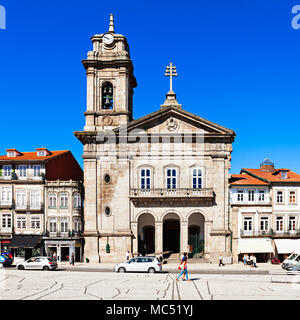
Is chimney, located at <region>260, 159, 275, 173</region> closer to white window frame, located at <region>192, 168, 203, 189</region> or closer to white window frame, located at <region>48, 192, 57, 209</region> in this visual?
white window frame, located at <region>192, 168, 203, 189</region>

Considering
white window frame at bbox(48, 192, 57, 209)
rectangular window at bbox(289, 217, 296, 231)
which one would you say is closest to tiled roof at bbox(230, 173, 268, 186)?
rectangular window at bbox(289, 217, 296, 231)

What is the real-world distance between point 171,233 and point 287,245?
11.9m

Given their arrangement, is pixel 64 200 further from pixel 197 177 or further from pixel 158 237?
pixel 197 177

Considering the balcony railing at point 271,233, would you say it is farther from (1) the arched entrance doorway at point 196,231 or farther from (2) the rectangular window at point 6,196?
(2) the rectangular window at point 6,196

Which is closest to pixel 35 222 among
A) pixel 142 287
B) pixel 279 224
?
pixel 142 287

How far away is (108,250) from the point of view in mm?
43156

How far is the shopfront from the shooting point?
43.4 metres

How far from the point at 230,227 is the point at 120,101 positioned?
17.5 meters

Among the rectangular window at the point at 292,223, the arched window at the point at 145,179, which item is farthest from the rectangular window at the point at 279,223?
the arched window at the point at 145,179

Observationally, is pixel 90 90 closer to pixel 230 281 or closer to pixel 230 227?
pixel 230 227

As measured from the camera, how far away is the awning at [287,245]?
139 ft

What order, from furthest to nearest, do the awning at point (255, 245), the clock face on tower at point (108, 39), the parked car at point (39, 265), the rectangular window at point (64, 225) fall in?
1. the clock face on tower at point (108, 39)
2. the rectangular window at point (64, 225)
3. the awning at point (255, 245)
4. the parked car at point (39, 265)

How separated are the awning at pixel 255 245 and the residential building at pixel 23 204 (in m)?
20.2
